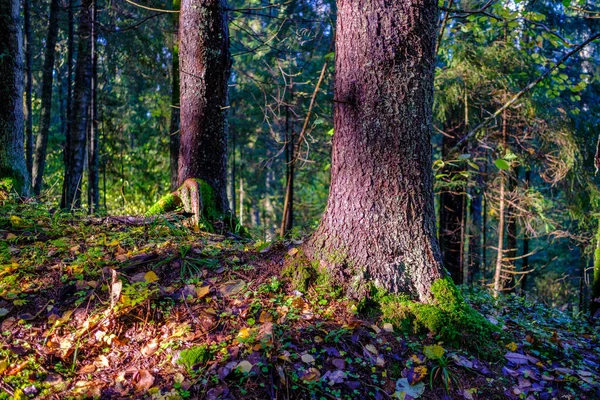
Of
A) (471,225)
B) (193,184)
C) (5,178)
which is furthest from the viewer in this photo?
(471,225)

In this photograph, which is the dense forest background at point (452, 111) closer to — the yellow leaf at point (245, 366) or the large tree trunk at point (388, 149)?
the large tree trunk at point (388, 149)

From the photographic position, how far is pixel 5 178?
17.9 feet

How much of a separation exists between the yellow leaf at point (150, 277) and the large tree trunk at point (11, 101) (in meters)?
3.32

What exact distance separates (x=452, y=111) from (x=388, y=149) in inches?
280

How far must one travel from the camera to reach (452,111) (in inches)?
372

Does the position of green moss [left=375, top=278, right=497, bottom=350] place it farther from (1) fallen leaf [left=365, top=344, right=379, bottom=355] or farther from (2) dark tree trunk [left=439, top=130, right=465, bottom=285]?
(2) dark tree trunk [left=439, top=130, right=465, bottom=285]

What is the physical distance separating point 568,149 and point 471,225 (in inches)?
114

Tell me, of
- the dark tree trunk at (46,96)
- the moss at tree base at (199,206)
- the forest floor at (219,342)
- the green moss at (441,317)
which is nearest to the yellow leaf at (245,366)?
the forest floor at (219,342)

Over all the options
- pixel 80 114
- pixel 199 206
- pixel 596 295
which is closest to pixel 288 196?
pixel 199 206

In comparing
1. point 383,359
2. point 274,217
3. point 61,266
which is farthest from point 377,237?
point 274,217

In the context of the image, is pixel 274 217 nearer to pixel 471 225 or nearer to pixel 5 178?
pixel 471 225

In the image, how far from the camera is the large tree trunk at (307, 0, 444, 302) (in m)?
3.12

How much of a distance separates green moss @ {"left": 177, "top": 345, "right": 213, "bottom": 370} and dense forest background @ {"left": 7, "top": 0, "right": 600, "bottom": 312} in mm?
1972

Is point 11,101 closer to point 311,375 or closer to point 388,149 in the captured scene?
point 388,149
